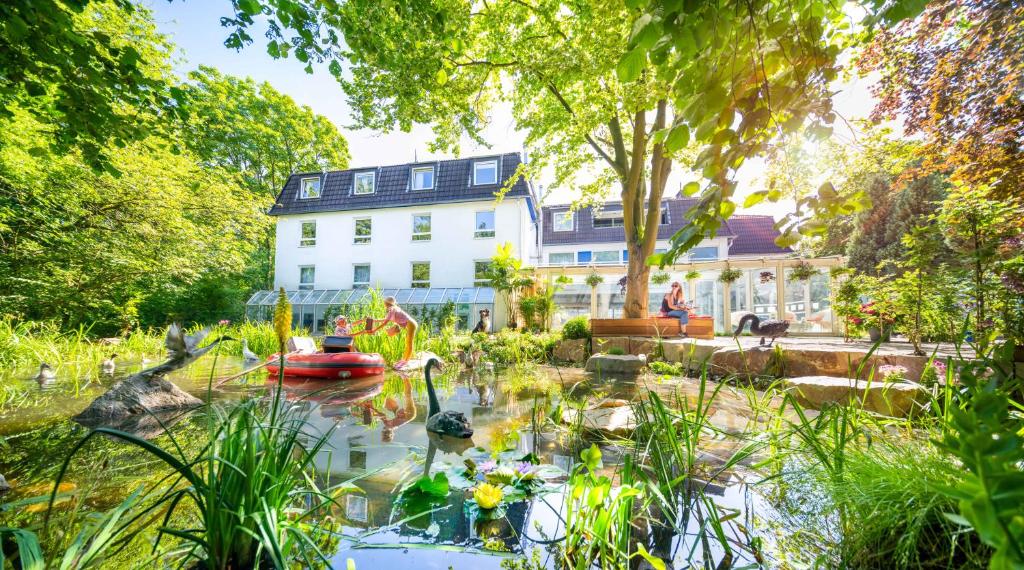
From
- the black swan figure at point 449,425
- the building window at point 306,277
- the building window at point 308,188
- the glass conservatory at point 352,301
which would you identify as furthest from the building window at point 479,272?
the black swan figure at point 449,425

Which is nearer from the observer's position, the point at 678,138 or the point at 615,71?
the point at 678,138

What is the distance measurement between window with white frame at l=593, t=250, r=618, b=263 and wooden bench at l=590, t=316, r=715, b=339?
38.5ft

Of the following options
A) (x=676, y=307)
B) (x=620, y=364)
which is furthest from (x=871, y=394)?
(x=676, y=307)

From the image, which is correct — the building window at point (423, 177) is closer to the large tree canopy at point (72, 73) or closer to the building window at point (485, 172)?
the building window at point (485, 172)

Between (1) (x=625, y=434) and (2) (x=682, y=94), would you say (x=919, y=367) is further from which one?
(2) (x=682, y=94)

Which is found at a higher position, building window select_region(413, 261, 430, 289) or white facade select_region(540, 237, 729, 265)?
white facade select_region(540, 237, 729, 265)

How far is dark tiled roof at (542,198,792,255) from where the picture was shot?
2112cm

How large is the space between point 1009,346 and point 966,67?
429cm

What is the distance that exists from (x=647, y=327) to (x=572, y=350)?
5.81 ft

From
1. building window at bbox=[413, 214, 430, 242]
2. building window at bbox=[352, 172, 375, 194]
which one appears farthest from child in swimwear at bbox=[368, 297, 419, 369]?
building window at bbox=[352, 172, 375, 194]

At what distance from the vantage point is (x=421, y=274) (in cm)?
1788

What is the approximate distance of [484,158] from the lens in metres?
18.3

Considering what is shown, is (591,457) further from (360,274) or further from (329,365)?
(360,274)

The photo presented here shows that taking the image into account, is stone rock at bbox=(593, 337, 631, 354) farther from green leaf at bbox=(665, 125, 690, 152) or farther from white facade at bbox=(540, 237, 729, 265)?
white facade at bbox=(540, 237, 729, 265)
